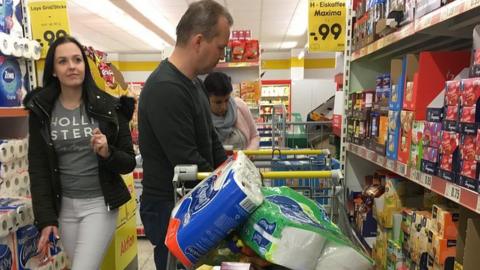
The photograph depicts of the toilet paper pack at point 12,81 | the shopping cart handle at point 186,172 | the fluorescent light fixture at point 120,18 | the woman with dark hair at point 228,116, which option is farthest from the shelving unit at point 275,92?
the shopping cart handle at point 186,172

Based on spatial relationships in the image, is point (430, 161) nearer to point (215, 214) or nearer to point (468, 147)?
point (468, 147)

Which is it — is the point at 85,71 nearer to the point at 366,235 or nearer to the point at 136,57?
the point at 366,235

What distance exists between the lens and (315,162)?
8.11 ft

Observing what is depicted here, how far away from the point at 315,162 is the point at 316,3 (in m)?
1.28

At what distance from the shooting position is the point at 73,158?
1979 mm

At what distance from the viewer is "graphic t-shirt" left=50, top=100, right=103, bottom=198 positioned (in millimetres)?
1955

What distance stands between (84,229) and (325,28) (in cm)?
220

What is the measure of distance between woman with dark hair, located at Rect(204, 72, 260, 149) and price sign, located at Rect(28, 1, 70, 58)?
117 centimetres

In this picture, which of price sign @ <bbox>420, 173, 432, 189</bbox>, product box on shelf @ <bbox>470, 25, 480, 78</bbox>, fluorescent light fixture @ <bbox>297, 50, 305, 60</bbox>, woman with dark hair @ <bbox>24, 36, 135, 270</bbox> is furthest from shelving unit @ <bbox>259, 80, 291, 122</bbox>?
product box on shelf @ <bbox>470, 25, 480, 78</bbox>

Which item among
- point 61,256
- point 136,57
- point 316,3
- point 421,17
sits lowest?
point 61,256

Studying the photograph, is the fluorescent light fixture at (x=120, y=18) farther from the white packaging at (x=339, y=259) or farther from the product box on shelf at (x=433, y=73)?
the white packaging at (x=339, y=259)

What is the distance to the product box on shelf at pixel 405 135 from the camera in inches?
59.8

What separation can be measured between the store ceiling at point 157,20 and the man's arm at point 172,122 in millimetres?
6815

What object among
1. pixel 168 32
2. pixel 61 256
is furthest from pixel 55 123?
pixel 168 32
